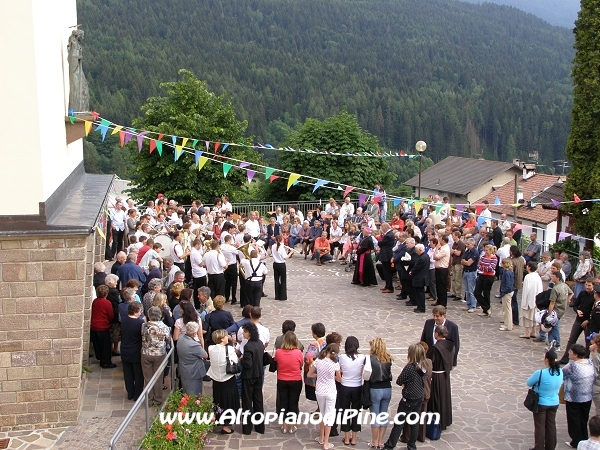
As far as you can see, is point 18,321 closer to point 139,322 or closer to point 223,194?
point 139,322

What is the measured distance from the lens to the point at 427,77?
160 meters

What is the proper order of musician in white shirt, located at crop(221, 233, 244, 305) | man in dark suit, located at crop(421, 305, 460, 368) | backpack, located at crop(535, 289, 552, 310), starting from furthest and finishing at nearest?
musician in white shirt, located at crop(221, 233, 244, 305)
backpack, located at crop(535, 289, 552, 310)
man in dark suit, located at crop(421, 305, 460, 368)

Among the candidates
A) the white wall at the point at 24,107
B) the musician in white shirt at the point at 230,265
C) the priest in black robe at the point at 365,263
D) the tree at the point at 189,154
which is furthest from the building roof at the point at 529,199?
the white wall at the point at 24,107

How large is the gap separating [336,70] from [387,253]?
434ft

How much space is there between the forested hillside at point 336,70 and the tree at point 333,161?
5311 centimetres

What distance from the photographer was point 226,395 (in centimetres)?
933

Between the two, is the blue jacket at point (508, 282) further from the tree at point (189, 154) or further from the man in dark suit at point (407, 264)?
the tree at point (189, 154)

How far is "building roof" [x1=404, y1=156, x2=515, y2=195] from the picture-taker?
6838 cm

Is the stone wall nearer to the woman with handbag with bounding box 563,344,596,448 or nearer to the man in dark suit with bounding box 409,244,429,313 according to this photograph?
the woman with handbag with bounding box 563,344,596,448

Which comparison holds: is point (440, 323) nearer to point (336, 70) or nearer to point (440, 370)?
point (440, 370)

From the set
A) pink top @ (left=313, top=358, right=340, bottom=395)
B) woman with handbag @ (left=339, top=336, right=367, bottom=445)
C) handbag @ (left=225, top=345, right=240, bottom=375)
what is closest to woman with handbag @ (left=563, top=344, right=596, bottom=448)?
woman with handbag @ (left=339, top=336, right=367, bottom=445)

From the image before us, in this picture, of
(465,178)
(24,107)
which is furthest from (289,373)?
(465,178)

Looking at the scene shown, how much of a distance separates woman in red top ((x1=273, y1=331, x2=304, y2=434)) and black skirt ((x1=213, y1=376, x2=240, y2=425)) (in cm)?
57

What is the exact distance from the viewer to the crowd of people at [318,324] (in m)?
8.91
